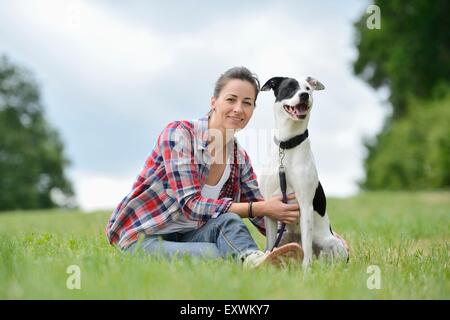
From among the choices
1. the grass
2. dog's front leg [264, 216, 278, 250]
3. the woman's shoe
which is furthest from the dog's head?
the grass

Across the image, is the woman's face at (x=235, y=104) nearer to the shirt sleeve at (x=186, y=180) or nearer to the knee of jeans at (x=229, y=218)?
the shirt sleeve at (x=186, y=180)

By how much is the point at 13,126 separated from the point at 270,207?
33835 mm

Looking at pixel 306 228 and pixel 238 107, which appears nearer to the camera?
pixel 306 228

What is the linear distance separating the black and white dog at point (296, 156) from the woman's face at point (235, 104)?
0.50ft

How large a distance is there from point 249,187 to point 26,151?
3145cm

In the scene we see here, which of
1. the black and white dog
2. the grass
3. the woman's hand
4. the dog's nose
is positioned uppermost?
the dog's nose

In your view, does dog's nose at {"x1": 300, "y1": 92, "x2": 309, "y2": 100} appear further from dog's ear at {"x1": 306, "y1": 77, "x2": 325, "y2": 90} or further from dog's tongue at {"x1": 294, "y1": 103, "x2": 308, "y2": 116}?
dog's ear at {"x1": 306, "y1": 77, "x2": 325, "y2": 90}

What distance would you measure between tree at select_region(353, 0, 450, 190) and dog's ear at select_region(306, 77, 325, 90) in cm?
2036

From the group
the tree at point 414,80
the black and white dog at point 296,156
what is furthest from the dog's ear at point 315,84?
the tree at point 414,80

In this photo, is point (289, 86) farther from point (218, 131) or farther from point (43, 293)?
point (43, 293)

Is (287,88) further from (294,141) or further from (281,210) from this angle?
(281,210)

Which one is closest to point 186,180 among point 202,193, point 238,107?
point 202,193

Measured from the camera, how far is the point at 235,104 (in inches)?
197

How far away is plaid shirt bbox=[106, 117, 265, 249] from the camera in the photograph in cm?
496
